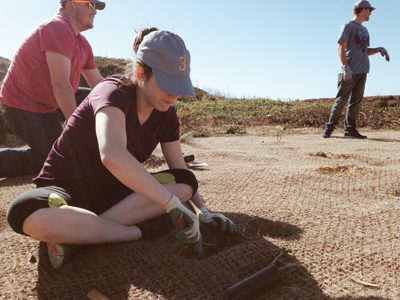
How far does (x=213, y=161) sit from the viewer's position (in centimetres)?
354

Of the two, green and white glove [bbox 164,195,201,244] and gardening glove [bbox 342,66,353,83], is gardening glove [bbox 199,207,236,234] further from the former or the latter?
gardening glove [bbox 342,66,353,83]

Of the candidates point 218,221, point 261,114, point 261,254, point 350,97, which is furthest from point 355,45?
point 261,254

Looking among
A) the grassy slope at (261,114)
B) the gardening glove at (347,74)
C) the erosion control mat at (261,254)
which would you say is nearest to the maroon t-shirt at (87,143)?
the erosion control mat at (261,254)

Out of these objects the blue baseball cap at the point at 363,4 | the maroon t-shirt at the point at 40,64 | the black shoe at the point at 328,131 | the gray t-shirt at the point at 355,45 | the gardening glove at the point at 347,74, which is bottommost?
the black shoe at the point at 328,131

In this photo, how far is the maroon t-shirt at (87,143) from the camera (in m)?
1.65

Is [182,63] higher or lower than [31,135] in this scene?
higher

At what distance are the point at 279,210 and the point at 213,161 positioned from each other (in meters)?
1.51

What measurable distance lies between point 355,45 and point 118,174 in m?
4.18

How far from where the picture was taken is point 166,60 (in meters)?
1.53

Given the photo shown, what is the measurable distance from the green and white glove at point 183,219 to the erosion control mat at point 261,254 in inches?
3.3

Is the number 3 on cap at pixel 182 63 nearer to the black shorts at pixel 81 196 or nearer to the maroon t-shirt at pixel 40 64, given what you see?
the black shorts at pixel 81 196

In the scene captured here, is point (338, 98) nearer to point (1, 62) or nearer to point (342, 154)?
point (342, 154)

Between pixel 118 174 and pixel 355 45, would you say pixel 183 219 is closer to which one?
pixel 118 174

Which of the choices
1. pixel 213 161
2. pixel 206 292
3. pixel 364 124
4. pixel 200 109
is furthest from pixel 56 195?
pixel 200 109
